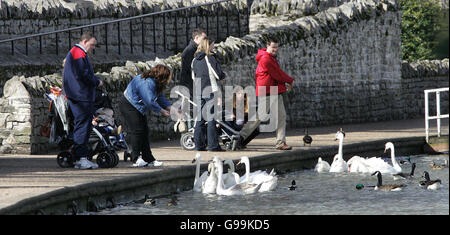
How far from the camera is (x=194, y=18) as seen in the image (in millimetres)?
23000

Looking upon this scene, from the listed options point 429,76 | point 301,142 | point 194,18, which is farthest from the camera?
point 429,76

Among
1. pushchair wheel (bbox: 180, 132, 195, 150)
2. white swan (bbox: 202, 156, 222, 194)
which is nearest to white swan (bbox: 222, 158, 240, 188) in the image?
white swan (bbox: 202, 156, 222, 194)

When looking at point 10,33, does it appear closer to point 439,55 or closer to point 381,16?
point 381,16

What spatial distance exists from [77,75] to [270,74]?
11.8 ft

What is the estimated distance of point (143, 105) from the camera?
12.8 meters

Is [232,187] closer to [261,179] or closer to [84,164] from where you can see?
[261,179]

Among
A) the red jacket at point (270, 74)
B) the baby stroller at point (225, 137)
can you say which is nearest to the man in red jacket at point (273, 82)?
the red jacket at point (270, 74)

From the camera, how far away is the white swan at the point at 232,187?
469 inches

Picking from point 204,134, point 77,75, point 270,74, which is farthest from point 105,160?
point 270,74

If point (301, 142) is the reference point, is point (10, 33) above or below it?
above

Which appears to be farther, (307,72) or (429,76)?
(429,76)

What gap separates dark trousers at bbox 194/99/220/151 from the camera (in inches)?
578

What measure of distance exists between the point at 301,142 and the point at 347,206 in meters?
5.52
